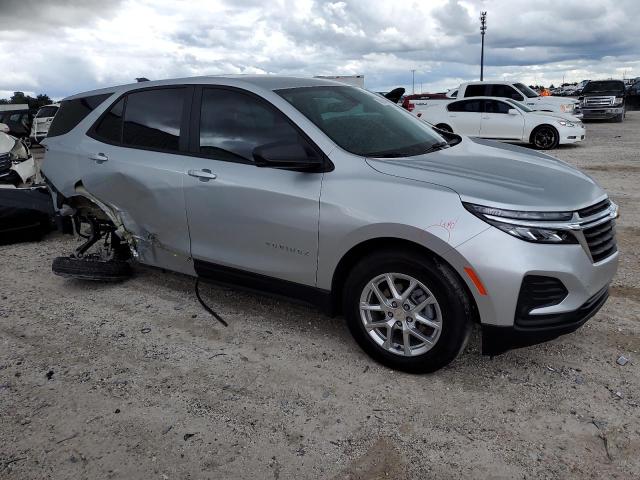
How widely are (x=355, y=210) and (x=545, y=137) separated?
42.9 ft

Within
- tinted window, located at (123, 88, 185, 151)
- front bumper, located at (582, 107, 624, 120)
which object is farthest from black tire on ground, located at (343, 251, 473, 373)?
front bumper, located at (582, 107, 624, 120)

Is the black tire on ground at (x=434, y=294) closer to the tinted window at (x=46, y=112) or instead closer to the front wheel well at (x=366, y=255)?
the front wheel well at (x=366, y=255)

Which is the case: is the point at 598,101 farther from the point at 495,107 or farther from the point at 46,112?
the point at 46,112

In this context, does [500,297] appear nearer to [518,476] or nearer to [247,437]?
[518,476]

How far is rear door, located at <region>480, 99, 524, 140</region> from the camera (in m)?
14.7

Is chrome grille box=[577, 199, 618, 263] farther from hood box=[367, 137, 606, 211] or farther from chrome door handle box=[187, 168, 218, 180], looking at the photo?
chrome door handle box=[187, 168, 218, 180]

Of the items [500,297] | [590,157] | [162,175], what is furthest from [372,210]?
[590,157]

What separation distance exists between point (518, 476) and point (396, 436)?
1.95 ft

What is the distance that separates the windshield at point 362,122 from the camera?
3574mm

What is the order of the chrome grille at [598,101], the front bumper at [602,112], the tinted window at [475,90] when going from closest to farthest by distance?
the tinted window at [475,90], the chrome grille at [598,101], the front bumper at [602,112]

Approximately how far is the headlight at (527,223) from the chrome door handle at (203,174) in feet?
5.88

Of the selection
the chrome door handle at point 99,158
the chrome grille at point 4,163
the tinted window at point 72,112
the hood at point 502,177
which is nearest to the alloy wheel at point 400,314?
the hood at point 502,177

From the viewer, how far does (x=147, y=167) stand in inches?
167

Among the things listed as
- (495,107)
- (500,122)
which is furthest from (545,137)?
(495,107)
